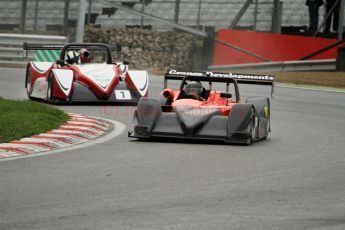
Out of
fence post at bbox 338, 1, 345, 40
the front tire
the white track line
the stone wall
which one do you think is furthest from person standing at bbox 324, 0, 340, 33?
the front tire

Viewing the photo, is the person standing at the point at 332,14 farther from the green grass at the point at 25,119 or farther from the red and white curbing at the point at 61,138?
the red and white curbing at the point at 61,138

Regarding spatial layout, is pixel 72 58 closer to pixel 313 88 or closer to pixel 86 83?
pixel 86 83

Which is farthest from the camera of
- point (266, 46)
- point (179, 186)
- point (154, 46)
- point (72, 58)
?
point (154, 46)

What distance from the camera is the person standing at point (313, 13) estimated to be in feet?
92.1

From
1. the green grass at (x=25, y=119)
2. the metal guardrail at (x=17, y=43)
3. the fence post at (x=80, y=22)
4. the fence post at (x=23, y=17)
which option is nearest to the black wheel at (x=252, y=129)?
the green grass at (x=25, y=119)

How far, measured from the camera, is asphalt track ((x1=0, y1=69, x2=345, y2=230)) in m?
7.30

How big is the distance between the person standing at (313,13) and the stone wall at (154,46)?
4207 mm

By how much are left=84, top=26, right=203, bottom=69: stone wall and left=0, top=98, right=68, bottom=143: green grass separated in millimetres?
15508

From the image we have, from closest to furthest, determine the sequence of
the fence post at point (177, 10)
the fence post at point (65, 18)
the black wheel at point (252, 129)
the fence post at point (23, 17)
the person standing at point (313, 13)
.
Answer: the black wheel at point (252, 129), the person standing at point (313, 13), the fence post at point (177, 10), the fence post at point (23, 17), the fence post at point (65, 18)

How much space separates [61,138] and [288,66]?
17946mm

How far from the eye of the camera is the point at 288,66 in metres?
29.7

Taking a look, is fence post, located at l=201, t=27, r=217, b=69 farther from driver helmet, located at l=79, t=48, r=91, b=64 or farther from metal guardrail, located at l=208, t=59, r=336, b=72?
driver helmet, located at l=79, t=48, r=91, b=64

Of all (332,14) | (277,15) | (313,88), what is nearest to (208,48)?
(277,15)

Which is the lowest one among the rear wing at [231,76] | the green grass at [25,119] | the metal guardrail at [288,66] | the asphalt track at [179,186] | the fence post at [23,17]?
the asphalt track at [179,186]
